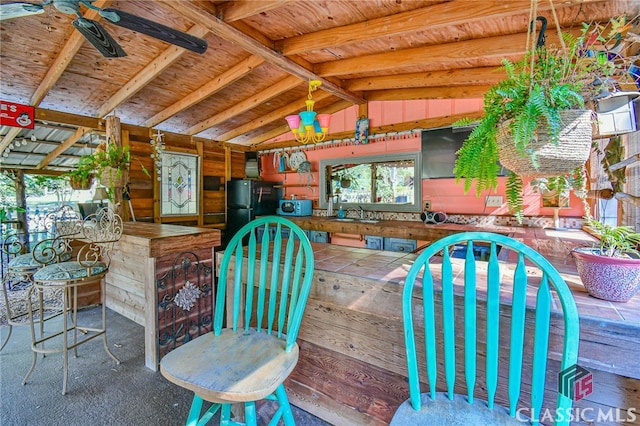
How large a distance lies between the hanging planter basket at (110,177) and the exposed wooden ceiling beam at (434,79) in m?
2.92

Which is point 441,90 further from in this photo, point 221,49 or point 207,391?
point 207,391

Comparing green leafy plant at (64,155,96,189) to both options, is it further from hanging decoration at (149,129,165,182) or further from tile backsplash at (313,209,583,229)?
tile backsplash at (313,209,583,229)

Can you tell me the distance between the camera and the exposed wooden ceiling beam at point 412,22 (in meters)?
1.86

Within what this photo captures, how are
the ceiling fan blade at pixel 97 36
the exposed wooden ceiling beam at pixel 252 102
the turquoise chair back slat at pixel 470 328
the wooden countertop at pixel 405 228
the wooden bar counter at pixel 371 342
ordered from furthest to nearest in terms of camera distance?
the exposed wooden ceiling beam at pixel 252 102
the wooden countertop at pixel 405 228
the ceiling fan blade at pixel 97 36
the turquoise chair back slat at pixel 470 328
the wooden bar counter at pixel 371 342

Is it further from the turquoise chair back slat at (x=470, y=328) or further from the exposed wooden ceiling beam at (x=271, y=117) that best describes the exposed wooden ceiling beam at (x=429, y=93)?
the turquoise chair back slat at (x=470, y=328)

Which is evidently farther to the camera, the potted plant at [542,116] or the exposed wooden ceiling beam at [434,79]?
the exposed wooden ceiling beam at [434,79]

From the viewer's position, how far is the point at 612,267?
90 centimetres

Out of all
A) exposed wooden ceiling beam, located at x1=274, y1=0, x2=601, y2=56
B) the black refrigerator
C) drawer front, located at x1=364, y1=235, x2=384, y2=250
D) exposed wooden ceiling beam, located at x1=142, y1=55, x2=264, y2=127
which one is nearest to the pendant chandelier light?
exposed wooden ceiling beam, located at x1=274, y1=0, x2=601, y2=56

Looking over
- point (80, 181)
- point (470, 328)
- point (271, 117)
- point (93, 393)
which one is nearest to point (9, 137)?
point (80, 181)

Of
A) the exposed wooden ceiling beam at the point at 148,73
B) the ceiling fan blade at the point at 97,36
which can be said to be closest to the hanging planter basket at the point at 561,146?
the ceiling fan blade at the point at 97,36

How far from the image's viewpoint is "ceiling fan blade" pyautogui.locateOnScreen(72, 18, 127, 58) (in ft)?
5.34

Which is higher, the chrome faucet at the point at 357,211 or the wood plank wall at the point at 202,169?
the wood plank wall at the point at 202,169

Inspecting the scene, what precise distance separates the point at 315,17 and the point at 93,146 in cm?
566

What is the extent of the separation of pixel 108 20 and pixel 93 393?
7.45 feet
